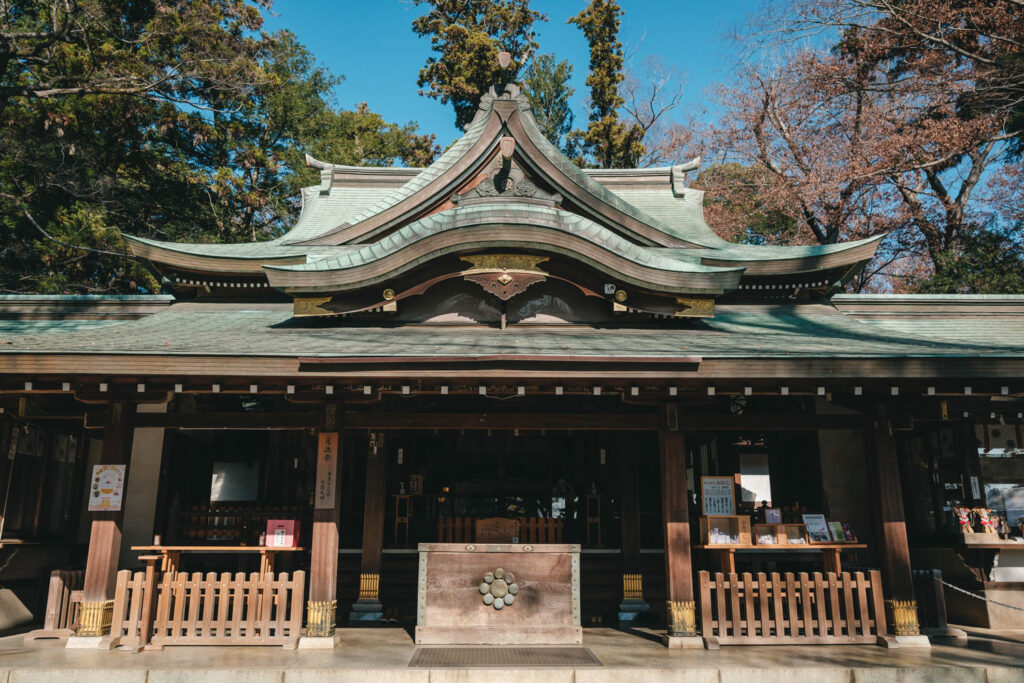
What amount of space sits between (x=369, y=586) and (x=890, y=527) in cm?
720

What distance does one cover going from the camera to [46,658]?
7.68 m

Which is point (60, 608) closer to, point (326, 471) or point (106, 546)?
point (106, 546)

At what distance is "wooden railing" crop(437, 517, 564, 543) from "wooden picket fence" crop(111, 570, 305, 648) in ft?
11.3

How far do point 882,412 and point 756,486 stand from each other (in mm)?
3737

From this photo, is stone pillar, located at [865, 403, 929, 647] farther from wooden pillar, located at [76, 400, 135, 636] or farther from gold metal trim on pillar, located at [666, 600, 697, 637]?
wooden pillar, located at [76, 400, 135, 636]

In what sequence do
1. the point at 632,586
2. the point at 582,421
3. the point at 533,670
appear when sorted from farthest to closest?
1. the point at 632,586
2. the point at 582,421
3. the point at 533,670

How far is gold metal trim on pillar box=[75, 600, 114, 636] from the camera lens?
8203mm

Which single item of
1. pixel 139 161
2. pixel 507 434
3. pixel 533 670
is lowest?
pixel 533 670

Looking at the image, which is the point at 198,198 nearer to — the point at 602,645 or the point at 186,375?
the point at 186,375

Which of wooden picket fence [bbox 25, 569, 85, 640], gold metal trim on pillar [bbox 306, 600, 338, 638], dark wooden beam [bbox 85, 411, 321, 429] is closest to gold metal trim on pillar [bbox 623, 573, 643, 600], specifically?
gold metal trim on pillar [bbox 306, 600, 338, 638]

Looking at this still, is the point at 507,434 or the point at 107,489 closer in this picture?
the point at 107,489

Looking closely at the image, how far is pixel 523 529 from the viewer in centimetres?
1170

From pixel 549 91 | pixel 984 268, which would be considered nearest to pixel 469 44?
pixel 549 91

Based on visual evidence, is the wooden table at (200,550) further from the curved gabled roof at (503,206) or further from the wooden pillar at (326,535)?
the curved gabled roof at (503,206)
